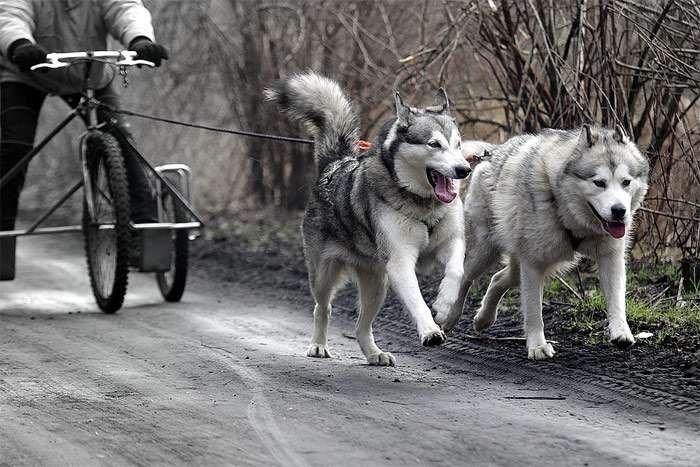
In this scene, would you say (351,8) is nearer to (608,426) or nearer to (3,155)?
(3,155)

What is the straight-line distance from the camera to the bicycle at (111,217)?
8305mm

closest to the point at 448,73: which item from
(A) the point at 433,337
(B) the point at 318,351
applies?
(B) the point at 318,351

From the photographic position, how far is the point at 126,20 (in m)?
8.45

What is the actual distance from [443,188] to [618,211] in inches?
34.1

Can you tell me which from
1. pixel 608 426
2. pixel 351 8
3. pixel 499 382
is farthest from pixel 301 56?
pixel 608 426

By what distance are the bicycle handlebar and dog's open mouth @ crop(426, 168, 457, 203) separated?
253cm

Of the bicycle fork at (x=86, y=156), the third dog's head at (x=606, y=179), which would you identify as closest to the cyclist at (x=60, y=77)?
the bicycle fork at (x=86, y=156)

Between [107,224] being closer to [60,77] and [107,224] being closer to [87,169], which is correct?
[87,169]

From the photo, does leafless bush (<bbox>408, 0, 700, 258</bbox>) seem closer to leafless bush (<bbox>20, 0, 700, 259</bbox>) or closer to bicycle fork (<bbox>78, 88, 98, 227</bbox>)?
Answer: leafless bush (<bbox>20, 0, 700, 259</bbox>)

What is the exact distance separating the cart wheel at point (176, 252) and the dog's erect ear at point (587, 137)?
136 inches

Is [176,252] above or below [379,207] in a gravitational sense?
below

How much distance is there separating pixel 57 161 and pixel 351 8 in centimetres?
702

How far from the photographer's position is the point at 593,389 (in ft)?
19.1

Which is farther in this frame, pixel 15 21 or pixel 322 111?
pixel 15 21
